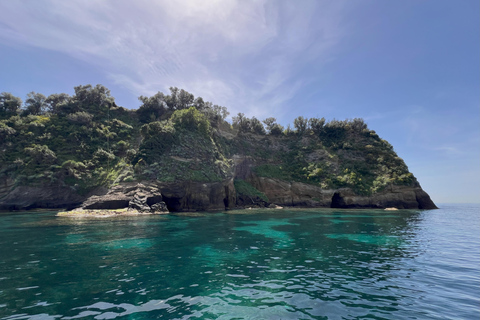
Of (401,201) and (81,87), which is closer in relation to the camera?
(401,201)

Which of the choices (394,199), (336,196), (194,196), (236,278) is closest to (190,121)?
(194,196)

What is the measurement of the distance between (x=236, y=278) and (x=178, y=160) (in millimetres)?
39700

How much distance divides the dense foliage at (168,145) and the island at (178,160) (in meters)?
0.26

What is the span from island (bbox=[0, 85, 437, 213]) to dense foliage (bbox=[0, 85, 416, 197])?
0.87 feet

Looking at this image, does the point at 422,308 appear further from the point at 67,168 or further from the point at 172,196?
the point at 67,168

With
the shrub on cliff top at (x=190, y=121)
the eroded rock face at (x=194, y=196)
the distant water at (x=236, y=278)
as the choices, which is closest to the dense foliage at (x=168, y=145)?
the shrub on cliff top at (x=190, y=121)

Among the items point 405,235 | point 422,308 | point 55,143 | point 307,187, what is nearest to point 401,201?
point 307,187

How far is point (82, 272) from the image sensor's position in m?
10.1

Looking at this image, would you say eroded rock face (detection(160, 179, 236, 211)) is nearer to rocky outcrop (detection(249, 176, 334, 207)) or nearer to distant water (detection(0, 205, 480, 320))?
rocky outcrop (detection(249, 176, 334, 207))

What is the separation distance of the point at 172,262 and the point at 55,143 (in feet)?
191

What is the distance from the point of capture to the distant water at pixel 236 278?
22.3 feet

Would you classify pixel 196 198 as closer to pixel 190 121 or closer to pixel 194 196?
pixel 194 196

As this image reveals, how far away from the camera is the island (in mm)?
43469

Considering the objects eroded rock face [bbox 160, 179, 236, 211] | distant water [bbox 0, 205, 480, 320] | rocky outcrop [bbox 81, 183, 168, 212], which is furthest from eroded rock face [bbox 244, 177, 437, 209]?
distant water [bbox 0, 205, 480, 320]
